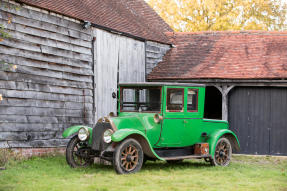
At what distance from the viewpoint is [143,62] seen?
16.3m

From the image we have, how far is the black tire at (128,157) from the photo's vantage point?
8.68 m

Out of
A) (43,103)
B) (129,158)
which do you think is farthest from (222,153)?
(43,103)

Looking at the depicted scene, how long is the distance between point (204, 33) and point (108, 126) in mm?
10436

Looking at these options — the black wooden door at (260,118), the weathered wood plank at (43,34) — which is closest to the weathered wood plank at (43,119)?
the weathered wood plank at (43,34)

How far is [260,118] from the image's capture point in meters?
14.9

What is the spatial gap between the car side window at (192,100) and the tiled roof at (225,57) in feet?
16.0

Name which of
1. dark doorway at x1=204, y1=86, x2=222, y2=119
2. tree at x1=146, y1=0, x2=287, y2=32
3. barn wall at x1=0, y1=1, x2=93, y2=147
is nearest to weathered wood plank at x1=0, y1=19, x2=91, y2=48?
barn wall at x1=0, y1=1, x2=93, y2=147

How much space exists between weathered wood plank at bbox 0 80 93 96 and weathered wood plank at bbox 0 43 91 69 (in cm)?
69

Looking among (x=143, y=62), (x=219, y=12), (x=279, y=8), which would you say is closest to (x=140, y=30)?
(x=143, y=62)

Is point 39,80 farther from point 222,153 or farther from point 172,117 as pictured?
point 222,153

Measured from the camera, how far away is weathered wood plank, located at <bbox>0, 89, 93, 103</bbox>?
10641 mm

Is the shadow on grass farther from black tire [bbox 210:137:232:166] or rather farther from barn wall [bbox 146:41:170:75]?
barn wall [bbox 146:41:170:75]

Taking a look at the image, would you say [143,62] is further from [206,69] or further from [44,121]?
[44,121]

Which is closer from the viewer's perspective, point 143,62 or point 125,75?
point 125,75
